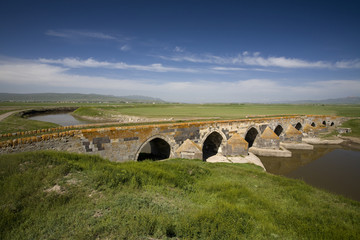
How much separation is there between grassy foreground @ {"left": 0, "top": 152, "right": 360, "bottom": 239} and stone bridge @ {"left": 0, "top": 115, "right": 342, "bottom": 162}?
2410 millimetres

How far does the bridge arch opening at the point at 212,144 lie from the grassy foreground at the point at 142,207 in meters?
10.2

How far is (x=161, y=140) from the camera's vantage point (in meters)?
13.5

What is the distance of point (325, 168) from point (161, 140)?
15532mm

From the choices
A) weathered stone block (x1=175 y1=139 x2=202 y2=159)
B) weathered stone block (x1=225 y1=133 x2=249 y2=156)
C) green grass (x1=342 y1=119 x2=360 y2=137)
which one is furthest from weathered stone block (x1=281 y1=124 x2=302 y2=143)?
weathered stone block (x1=175 y1=139 x2=202 y2=159)

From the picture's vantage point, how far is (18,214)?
374 centimetres

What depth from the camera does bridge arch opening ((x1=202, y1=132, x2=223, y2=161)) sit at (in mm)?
17656

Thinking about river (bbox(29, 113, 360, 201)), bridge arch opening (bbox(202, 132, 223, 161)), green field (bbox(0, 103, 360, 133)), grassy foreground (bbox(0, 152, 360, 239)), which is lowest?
river (bbox(29, 113, 360, 201))

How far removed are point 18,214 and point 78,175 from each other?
79.0 inches

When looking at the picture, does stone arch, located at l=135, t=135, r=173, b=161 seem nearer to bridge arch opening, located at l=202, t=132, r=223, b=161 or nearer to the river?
bridge arch opening, located at l=202, t=132, r=223, b=161

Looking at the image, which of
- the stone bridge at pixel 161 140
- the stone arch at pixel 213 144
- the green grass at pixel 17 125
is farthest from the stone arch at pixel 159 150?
the green grass at pixel 17 125

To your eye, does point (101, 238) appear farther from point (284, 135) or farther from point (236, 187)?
point (284, 135)

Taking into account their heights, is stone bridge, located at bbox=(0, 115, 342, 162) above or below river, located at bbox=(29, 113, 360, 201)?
above

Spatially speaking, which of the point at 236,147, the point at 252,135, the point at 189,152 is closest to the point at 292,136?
the point at 252,135

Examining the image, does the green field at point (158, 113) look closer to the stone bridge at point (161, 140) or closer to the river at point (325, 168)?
the stone bridge at point (161, 140)
